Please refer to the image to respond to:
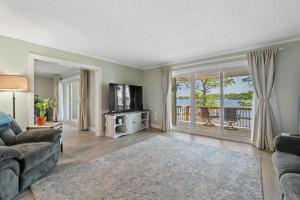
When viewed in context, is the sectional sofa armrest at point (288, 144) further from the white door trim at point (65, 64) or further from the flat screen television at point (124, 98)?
the white door trim at point (65, 64)

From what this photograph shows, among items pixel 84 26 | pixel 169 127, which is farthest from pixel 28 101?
pixel 169 127

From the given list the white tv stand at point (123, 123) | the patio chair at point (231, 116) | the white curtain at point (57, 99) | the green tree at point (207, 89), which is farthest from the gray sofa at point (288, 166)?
the white curtain at point (57, 99)

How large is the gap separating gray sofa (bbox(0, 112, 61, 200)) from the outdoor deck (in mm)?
3687

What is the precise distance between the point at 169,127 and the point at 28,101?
3.87m

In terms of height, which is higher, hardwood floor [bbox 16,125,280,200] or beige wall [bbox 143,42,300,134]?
beige wall [bbox 143,42,300,134]

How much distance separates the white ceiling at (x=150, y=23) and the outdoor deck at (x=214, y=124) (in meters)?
1.80

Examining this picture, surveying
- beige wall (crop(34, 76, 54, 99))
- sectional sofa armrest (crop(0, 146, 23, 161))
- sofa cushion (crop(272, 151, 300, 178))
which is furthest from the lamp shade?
beige wall (crop(34, 76, 54, 99))

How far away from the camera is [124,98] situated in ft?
15.1

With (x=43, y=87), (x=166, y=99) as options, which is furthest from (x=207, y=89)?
(x=43, y=87)

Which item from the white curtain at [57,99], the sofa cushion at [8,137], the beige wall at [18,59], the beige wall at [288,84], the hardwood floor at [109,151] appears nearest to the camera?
the hardwood floor at [109,151]

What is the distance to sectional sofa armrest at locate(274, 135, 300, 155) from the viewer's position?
1.68 meters

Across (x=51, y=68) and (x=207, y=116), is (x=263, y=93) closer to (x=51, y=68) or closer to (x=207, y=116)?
(x=207, y=116)

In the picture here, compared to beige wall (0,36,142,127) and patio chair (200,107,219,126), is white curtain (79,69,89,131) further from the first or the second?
patio chair (200,107,219,126)

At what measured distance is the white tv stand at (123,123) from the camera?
4.07 meters
